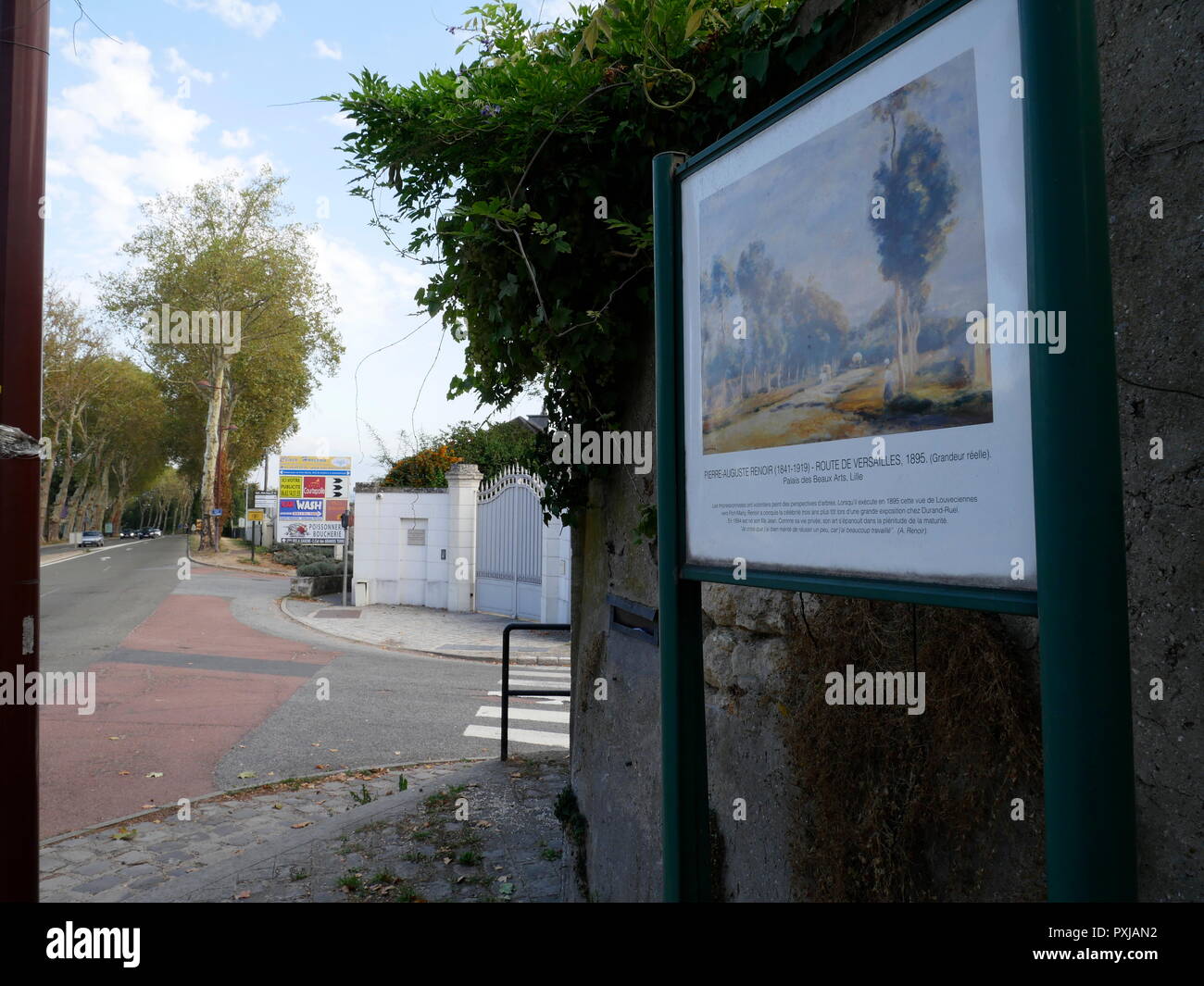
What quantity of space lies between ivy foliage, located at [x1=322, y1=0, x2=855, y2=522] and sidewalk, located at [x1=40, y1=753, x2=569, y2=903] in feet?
7.43

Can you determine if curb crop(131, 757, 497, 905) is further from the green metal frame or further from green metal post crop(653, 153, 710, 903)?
the green metal frame

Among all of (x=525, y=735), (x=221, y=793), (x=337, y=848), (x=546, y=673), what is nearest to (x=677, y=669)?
(x=337, y=848)

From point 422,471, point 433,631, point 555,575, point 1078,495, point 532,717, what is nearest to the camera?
point 1078,495

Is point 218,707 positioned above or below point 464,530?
below

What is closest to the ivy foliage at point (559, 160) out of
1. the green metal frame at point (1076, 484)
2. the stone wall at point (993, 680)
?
the stone wall at point (993, 680)

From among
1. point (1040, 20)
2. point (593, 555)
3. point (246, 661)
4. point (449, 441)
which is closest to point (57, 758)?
point (246, 661)

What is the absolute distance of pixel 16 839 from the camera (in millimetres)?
2676

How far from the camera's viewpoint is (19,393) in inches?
105

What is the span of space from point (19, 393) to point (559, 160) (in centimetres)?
200

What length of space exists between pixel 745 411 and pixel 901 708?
0.82 m

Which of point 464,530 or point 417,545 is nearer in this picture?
point 464,530

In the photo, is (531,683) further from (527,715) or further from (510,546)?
(510,546)

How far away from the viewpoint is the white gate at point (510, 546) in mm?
15805

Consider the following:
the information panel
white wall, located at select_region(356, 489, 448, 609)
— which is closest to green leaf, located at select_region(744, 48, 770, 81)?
the information panel
